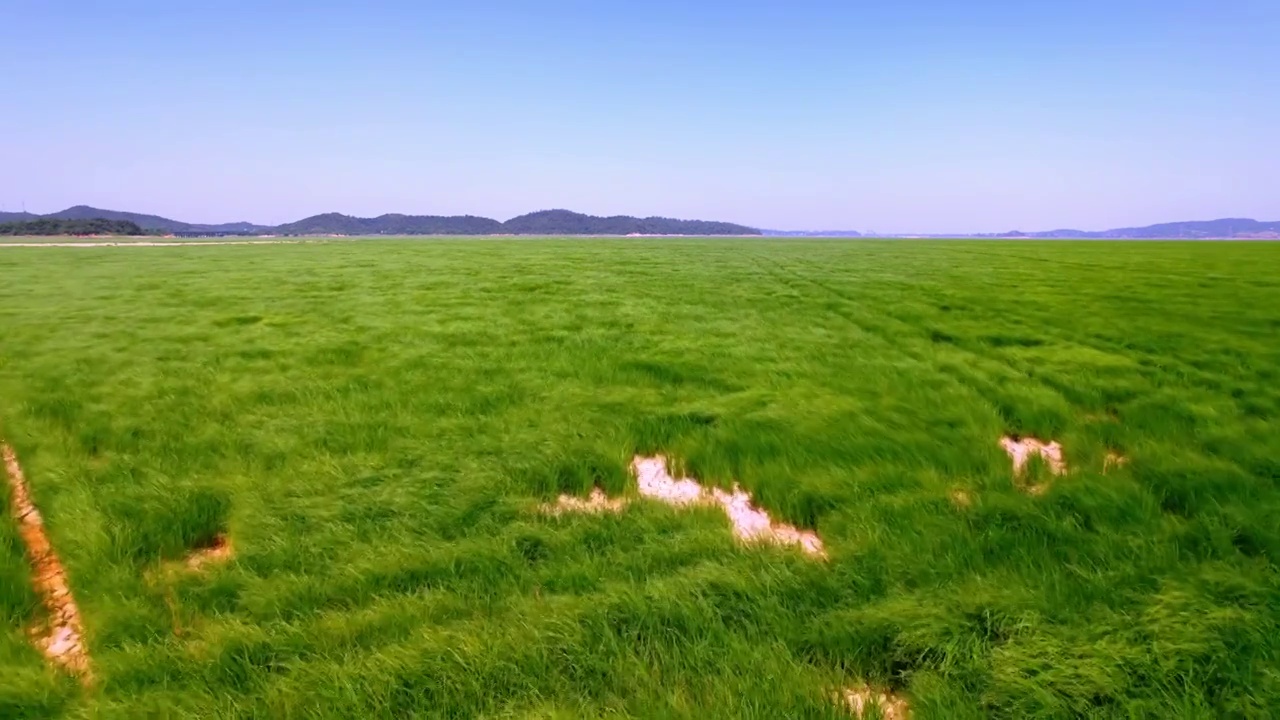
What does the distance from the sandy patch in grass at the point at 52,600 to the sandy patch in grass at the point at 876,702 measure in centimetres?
408

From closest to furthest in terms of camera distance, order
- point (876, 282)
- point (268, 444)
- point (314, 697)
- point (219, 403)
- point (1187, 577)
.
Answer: point (314, 697), point (1187, 577), point (268, 444), point (219, 403), point (876, 282)

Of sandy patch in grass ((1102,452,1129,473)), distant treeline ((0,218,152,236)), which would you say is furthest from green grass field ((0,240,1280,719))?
distant treeline ((0,218,152,236))

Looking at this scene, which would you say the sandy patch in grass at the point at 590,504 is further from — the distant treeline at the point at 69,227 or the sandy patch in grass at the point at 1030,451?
the distant treeline at the point at 69,227

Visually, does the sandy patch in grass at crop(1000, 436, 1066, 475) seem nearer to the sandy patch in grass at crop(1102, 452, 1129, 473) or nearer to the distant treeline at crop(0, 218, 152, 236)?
the sandy patch in grass at crop(1102, 452, 1129, 473)

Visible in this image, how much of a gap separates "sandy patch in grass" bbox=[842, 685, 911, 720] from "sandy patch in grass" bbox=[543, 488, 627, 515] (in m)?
2.39

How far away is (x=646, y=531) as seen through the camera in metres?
4.37

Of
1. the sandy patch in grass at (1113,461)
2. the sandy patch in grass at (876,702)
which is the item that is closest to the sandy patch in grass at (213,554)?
the sandy patch in grass at (876,702)

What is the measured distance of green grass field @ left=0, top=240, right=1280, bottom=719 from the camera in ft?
9.23

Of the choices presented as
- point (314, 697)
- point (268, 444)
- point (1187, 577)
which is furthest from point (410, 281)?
point (1187, 577)

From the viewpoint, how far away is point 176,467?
5.64m

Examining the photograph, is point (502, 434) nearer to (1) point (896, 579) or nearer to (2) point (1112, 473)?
(1) point (896, 579)

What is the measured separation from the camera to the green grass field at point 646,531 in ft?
9.23

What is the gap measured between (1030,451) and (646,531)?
4.50 meters

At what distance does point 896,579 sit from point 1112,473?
3249mm
